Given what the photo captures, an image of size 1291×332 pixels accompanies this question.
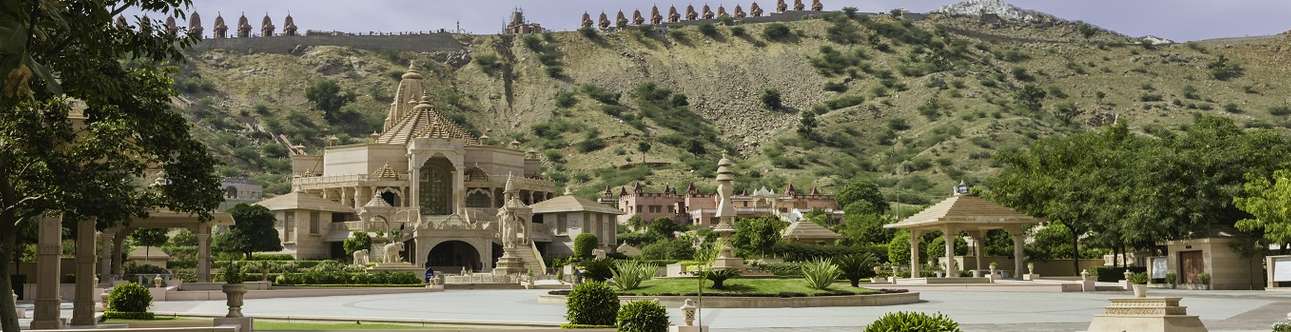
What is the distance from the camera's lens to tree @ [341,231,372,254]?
79.0 metres

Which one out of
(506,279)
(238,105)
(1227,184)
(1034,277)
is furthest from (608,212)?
(238,105)

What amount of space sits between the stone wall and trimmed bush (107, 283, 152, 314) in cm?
15644

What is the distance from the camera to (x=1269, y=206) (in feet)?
152

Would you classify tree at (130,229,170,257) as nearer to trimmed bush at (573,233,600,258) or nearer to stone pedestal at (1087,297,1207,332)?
trimmed bush at (573,233,600,258)

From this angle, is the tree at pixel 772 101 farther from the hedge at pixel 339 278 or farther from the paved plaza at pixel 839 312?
the paved plaza at pixel 839 312

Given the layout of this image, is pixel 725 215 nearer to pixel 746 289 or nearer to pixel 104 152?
pixel 746 289

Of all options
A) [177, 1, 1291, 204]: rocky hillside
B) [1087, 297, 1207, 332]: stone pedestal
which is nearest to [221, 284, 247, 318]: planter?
[1087, 297, 1207, 332]: stone pedestal

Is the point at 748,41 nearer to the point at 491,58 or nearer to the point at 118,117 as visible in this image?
the point at 491,58

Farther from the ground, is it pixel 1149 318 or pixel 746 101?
pixel 746 101

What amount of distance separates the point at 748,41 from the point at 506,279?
137453 mm

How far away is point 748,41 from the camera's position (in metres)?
199

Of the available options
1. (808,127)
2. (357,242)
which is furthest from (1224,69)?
(357,242)

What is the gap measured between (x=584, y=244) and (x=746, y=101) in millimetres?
100250

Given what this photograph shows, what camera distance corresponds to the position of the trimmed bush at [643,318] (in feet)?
72.5
